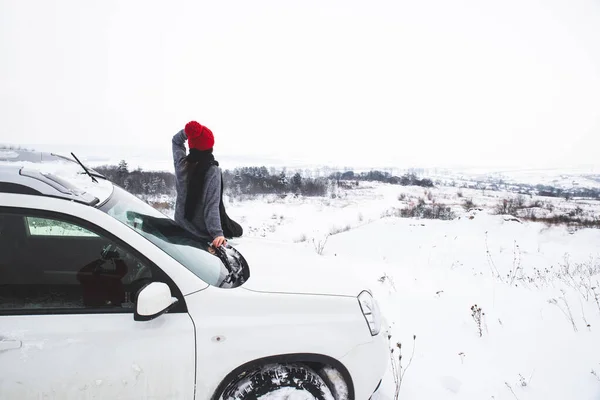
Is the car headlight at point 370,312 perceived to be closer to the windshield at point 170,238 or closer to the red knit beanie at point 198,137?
the windshield at point 170,238

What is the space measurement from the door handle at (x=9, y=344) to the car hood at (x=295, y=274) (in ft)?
3.23

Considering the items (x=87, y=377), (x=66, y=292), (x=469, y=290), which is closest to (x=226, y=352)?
(x=87, y=377)

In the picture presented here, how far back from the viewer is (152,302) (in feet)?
4.30

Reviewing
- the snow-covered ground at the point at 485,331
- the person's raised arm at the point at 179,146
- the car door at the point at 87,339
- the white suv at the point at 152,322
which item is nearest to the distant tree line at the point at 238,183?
the snow-covered ground at the point at 485,331

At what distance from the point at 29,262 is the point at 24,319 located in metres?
0.57

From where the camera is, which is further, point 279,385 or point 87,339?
point 279,385

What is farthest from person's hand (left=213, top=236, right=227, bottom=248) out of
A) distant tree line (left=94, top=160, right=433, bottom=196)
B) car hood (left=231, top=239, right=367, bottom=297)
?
distant tree line (left=94, top=160, right=433, bottom=196)

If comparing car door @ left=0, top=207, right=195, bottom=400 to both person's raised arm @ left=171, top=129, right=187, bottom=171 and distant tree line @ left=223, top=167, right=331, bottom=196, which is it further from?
distant tree line @ left=223, top=167, right=331, bottom=196

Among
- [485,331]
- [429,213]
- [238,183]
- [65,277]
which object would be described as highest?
[65,277]

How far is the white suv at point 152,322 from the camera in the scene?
4.36 feet

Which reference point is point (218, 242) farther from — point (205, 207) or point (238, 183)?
point (238, 183)

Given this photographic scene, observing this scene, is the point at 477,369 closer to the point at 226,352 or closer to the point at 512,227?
the point at 226,352

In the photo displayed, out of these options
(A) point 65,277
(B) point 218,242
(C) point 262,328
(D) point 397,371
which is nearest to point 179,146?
(B) point 218,242

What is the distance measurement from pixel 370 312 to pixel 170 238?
1314mm
